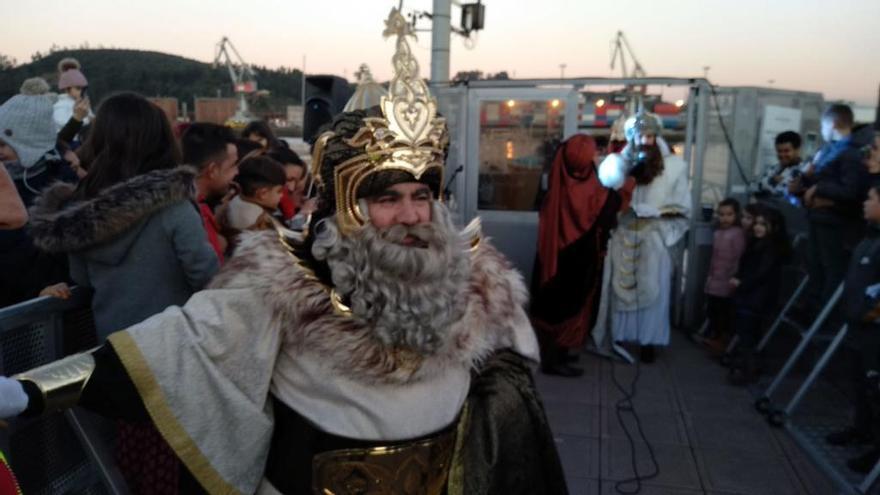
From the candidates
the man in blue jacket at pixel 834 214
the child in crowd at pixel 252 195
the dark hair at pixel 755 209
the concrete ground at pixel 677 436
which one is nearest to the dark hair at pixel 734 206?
the dark hair at pixel 755 209

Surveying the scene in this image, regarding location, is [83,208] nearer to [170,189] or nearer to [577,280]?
[170,189]

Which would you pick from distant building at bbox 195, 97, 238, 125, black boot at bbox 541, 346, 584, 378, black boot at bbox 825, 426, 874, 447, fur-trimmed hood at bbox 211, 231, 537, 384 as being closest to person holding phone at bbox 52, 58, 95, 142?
black boot at bbox 541, 346, 584, 378

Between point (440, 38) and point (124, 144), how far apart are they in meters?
8.84

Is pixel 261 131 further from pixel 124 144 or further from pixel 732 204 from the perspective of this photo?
pixel 732 204

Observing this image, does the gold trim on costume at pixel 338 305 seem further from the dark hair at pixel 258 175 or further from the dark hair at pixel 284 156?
the dark hair at pixel 284 156

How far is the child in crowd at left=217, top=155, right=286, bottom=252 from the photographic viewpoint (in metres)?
3.56

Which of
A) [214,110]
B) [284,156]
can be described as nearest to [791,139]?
[284,156]

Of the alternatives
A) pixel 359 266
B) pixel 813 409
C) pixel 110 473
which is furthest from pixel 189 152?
pixel 813 409

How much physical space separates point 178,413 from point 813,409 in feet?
15.9

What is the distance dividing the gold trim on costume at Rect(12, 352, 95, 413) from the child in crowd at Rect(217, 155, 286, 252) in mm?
1907

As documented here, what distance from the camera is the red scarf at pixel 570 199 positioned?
5695 mm

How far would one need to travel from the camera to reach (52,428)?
2357 millimetres

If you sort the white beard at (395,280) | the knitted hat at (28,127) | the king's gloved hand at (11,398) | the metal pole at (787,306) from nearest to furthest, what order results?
1. the king's gloved hand at (11,398)
2. the white beard at (395,280)
3. the knitted hat at (28,127)
4. the metal pole at (787,306)

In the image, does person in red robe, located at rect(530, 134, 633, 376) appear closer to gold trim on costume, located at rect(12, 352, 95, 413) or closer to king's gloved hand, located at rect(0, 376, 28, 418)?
gold trim on costume, located at rect(12, 352, 95, 413)
